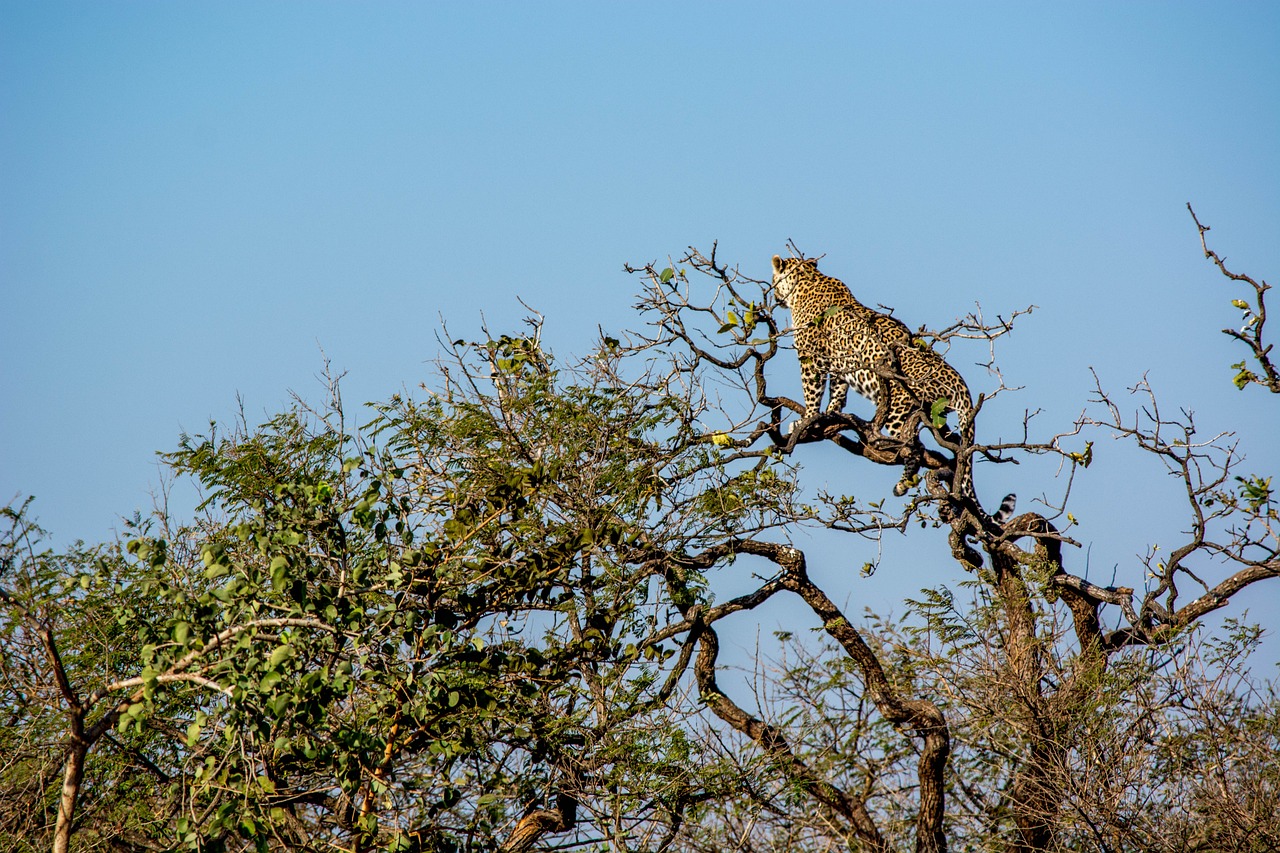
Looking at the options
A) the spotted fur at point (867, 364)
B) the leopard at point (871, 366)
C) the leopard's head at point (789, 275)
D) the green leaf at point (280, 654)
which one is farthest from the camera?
the leopard's head at point (789, 275)

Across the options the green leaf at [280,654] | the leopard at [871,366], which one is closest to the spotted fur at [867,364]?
the leopard at [871,366]

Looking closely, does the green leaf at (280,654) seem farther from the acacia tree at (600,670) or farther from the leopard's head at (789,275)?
the leopard's head at (789,275)

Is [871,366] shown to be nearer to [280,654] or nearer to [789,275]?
[789,275]

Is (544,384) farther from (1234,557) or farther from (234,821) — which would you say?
(1234,557)

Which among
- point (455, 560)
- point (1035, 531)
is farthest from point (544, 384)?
point (1035, 531)

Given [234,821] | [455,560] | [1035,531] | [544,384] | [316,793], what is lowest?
[234,821]

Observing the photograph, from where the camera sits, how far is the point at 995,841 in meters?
7.74

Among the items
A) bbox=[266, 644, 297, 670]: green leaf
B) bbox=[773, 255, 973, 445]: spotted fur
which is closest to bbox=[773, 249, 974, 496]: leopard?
bbox=[773, 255, 973, 445]: spotted fur

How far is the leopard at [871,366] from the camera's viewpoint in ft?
31.1

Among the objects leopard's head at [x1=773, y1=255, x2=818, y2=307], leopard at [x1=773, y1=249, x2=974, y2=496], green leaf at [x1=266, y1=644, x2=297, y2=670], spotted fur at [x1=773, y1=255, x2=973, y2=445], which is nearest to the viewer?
green leaf at [x1=266, y1=644, x2=297, y2=670]

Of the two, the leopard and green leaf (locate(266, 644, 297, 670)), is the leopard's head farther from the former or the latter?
green leaf (locate(266, 644, 297, 670))

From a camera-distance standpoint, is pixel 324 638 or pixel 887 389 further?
pixel 887 389

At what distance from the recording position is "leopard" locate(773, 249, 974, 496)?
9.49m

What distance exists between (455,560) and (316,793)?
4.40ft
